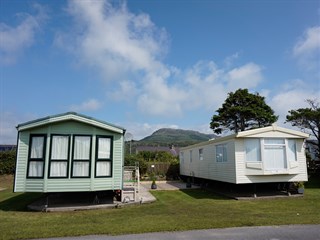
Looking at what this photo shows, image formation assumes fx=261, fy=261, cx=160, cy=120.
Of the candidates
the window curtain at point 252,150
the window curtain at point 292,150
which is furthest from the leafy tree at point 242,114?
the window curtain at point 252,150

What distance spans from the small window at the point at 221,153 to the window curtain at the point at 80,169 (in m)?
7.22

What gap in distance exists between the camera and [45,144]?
9938 mm

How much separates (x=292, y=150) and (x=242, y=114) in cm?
1823

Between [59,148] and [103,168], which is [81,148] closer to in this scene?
[59,148]

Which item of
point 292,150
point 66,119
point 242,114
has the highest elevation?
point 242,114

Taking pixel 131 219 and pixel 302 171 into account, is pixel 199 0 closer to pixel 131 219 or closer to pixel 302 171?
pixel 131 219

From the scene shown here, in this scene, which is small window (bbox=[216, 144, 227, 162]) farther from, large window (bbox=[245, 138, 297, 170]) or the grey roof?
the grey roof

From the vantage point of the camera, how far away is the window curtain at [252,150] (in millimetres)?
12609

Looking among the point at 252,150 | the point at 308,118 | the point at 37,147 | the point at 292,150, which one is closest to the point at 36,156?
the point at 37,147

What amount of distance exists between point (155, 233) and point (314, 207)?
6687mm

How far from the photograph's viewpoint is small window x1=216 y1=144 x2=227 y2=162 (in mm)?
13827

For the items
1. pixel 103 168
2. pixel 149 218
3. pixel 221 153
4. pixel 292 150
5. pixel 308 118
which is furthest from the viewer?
pixel 308 118

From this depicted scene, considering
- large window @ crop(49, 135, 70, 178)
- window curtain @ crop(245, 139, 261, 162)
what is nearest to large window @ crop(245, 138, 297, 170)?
window curtain @ crop(245, 139, 261, 162)

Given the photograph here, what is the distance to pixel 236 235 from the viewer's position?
19.7ft
